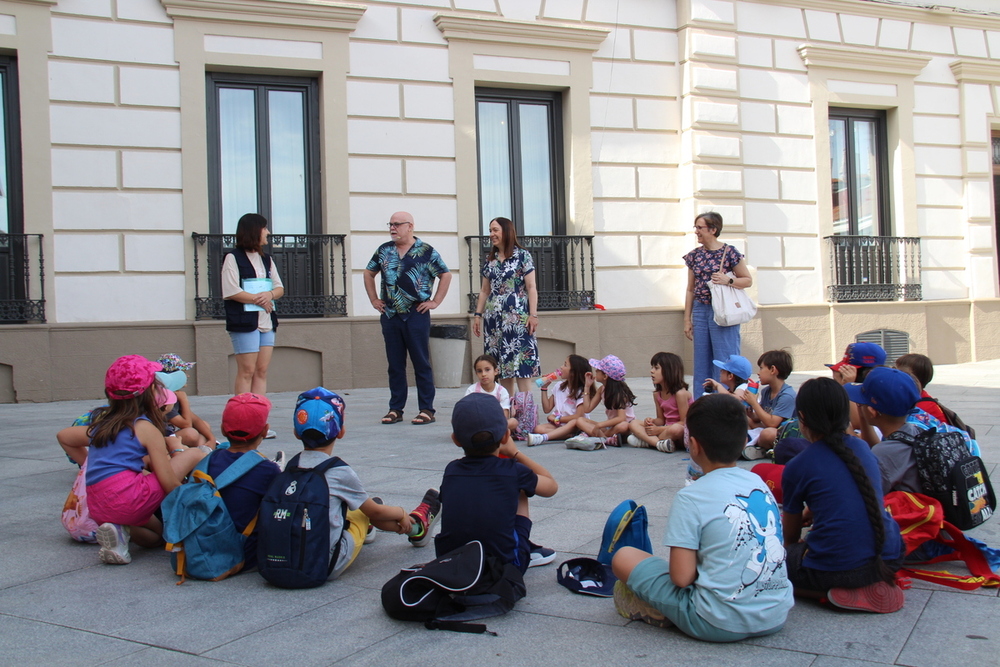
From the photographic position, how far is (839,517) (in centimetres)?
310

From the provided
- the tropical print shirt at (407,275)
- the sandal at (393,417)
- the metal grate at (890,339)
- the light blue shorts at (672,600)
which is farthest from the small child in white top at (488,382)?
the metal grate at (890,339)

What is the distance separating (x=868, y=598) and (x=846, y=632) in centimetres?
21

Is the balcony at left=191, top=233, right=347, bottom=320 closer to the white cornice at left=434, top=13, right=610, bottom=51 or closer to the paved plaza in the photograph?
the white cornice at left=434, top=13, right=610, bottom=51

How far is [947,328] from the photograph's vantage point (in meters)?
14.6

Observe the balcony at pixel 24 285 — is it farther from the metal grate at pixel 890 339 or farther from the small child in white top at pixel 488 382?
the metal grate at pixel 890 339

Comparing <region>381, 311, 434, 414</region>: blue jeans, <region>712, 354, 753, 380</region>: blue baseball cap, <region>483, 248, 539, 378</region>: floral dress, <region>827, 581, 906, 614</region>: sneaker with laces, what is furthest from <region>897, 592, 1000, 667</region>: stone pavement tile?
<region>381, 311, 434, 414</region>: blue jeans

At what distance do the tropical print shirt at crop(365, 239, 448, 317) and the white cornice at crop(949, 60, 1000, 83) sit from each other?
10791 mm

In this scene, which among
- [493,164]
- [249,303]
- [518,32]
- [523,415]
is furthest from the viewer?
[493,164]

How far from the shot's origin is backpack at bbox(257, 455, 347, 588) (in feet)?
11.5

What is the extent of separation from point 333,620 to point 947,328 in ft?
45.4

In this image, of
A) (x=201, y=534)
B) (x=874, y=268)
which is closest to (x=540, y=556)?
(x=201, y=534)

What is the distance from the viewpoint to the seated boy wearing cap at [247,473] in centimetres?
381

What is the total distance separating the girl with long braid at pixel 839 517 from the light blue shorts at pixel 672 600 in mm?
294

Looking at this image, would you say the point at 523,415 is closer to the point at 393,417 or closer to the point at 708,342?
the point at 393,417
